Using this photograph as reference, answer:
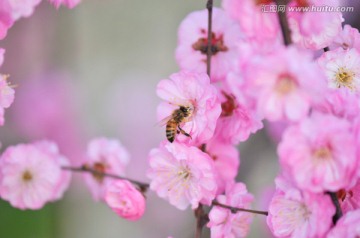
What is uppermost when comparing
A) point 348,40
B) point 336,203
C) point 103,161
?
point 348,40

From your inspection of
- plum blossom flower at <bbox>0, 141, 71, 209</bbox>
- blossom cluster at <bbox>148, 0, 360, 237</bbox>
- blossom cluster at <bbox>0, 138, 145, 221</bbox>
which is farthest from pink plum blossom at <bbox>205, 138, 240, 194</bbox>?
plum blossom flower at <bbox>0, 141, 71, 209</bbox>

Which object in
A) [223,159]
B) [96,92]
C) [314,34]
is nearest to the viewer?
[314,34]

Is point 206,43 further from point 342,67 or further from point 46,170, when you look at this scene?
point 46,170

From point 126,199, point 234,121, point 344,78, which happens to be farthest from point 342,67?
point 126,199

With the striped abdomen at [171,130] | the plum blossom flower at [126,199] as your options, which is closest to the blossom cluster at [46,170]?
the plum blossom flower at [126,199]

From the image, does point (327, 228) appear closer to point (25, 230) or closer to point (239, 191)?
point (239, 191)
